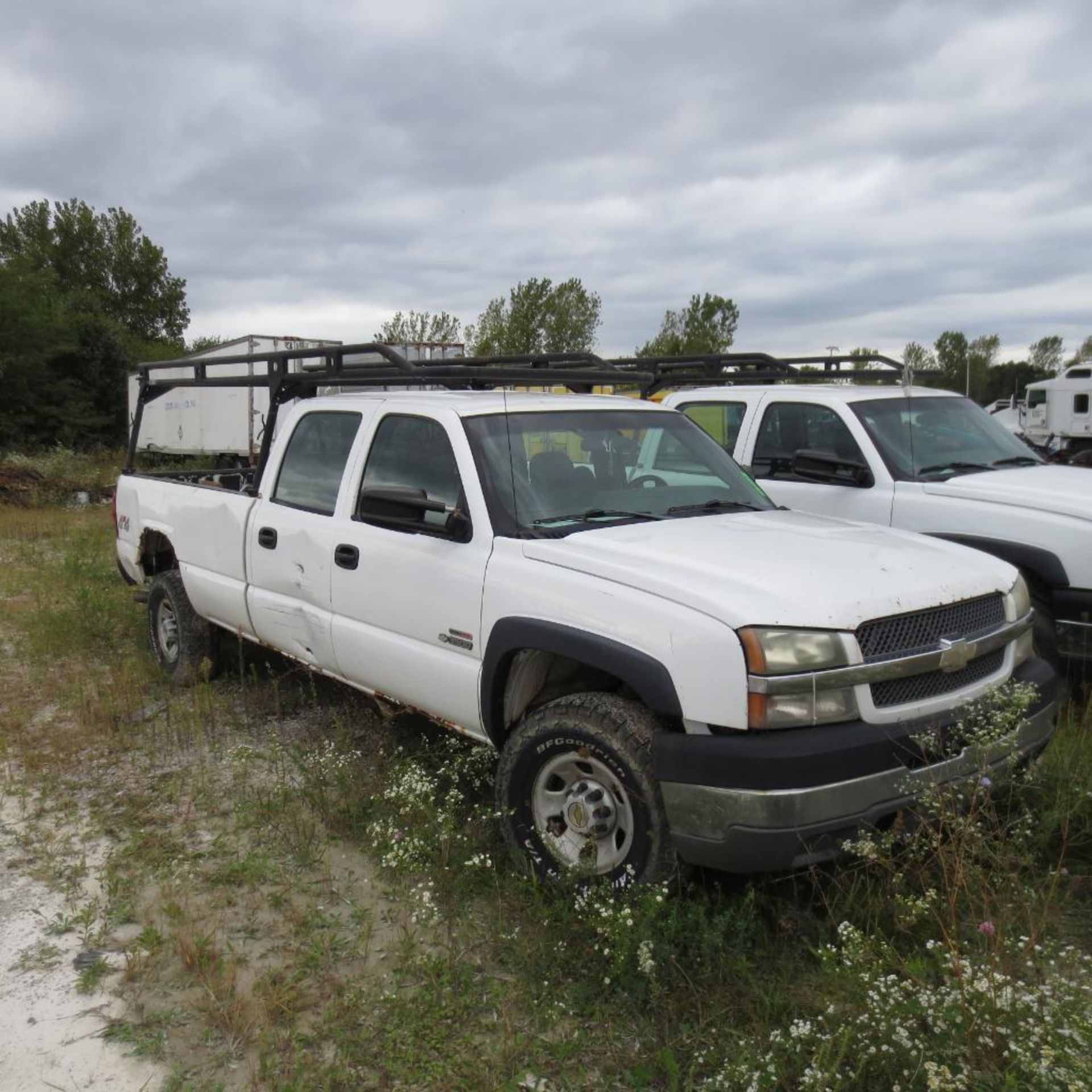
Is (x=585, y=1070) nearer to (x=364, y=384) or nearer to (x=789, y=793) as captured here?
(x=789, y=793)

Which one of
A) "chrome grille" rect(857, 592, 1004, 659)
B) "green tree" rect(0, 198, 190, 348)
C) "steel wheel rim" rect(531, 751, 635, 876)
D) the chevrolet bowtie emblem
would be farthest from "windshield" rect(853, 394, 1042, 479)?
"green tree" rect(0, 198, 190, 348)

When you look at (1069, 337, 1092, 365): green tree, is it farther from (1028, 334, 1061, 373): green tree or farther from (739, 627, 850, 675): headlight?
(739, 627, 850, 675): headlight

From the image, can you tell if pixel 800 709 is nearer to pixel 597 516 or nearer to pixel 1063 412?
pixel 597 516

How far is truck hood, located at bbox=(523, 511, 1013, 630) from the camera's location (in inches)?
123

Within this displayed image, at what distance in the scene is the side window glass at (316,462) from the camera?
492cm

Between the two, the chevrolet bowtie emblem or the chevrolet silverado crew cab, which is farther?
the chevrolet bowtie emblem

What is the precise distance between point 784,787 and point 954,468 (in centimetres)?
396

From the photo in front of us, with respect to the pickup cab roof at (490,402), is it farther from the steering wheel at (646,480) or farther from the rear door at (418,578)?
the steering wheel at (646,480)

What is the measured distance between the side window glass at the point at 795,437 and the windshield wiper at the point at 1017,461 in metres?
0.98

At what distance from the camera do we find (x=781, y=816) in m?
2.96

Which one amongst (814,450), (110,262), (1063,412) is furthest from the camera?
(110,262)

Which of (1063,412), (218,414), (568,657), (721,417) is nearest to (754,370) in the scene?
(721,417)

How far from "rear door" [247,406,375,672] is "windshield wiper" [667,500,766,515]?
1590 millimetres

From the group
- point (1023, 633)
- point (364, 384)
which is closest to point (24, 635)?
point (364, 384)
